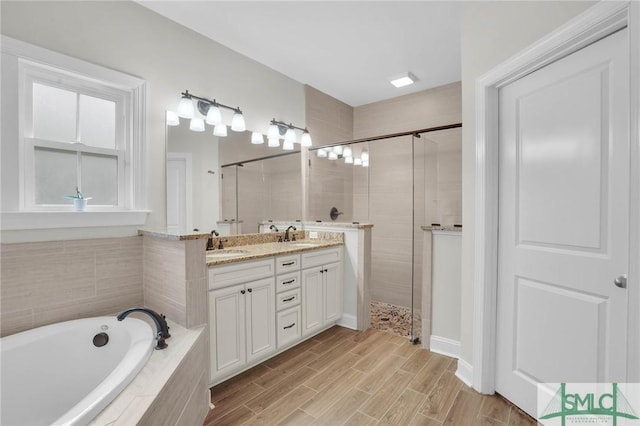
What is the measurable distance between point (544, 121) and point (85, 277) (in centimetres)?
288

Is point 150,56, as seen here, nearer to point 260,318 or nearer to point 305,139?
point 305,139

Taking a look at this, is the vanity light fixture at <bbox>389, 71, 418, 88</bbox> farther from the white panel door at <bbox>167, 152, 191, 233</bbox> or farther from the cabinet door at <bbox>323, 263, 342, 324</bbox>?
the white panel door at <bbox>167, 152, 191, 233</bbox>

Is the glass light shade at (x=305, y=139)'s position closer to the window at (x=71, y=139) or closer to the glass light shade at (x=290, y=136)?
the glass light shade at (x=290, y=136)

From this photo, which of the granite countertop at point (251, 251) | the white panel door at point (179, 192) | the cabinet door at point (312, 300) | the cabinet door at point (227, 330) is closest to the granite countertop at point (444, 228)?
the granite countertop at point (251, 251)

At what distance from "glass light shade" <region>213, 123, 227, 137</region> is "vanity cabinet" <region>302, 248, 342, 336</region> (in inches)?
51.3

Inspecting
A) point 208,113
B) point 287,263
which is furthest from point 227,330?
point 208,113

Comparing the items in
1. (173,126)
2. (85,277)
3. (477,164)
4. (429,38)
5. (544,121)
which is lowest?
(85,277)

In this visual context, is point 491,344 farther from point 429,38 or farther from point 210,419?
point 429,38

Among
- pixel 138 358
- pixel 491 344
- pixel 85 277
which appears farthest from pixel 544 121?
pixel 85 277

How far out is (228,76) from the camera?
107 inches

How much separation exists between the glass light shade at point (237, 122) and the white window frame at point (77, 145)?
2.47ft

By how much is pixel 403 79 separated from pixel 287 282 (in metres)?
2.54

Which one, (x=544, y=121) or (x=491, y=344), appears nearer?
(x=544, y=121)

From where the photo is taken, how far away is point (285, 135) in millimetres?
3246
